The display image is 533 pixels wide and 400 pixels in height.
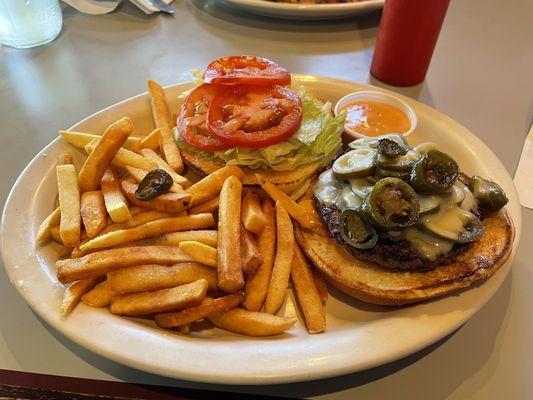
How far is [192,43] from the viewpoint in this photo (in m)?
3.53

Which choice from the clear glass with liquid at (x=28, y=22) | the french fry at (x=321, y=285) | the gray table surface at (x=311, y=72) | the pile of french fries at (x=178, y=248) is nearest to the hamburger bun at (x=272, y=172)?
the pile of french fries at (x=178, y=248)

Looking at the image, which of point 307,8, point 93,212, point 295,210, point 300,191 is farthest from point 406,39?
point 93,212

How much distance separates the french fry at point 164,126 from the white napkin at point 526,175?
5.69 feet

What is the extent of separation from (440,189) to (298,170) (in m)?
0.70

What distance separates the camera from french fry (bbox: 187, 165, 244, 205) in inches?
72.1

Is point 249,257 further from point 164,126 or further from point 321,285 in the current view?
point 164,126

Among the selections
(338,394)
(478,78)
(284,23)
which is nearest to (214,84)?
(338,394)

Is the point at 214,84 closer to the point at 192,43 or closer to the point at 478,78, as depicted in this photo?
the point at 192,43

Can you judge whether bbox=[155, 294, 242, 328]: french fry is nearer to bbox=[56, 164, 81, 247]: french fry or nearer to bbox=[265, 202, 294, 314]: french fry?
bbox=[265, 202, 294, 314]: french fry

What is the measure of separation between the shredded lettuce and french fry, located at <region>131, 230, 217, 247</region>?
0.45 meters

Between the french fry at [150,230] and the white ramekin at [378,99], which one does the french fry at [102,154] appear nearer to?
the french fry at [150,230]

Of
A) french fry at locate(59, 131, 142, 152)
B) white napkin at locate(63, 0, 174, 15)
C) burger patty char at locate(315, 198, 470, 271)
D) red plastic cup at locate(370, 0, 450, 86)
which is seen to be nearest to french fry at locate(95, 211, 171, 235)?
french fry at locate(59, 131, 142, 152)

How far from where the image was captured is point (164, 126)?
7.32 ft

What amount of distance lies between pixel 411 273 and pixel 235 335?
689 mm
